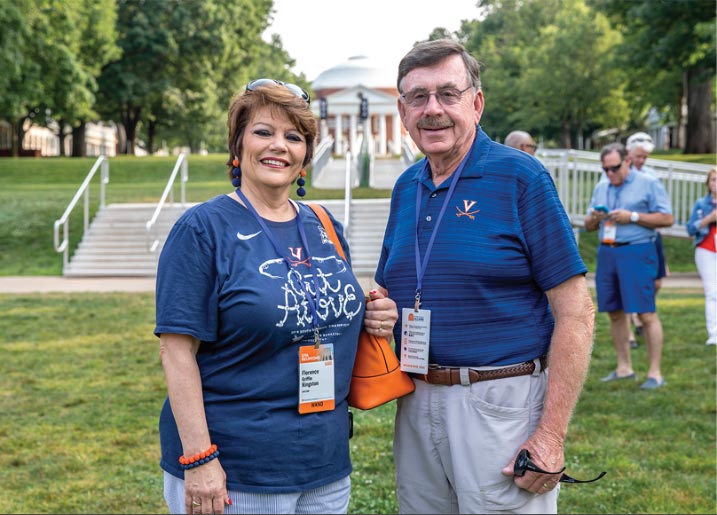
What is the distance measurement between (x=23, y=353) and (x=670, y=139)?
71214 millimetres

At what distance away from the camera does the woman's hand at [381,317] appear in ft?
9.42

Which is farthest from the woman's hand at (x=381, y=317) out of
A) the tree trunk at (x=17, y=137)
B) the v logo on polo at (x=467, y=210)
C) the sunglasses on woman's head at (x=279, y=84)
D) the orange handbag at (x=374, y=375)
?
the tree trunk at (x=17, y=137)

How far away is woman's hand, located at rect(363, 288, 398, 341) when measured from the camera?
9.42 ft

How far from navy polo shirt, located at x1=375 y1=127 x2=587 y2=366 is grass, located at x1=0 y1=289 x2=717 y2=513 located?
7.21 feet

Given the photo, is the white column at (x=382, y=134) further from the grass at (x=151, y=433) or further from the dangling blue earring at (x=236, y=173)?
the dangling blue earring at (x=236, y=173)

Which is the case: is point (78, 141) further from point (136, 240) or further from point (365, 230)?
point (365, 230)

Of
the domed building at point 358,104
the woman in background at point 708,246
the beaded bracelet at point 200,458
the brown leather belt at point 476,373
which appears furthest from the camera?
the domed building at point 358,104

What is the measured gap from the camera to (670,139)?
72375mm

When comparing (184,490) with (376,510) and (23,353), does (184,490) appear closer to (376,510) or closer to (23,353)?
(376,510)

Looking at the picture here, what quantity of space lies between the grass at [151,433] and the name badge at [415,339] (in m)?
2.06

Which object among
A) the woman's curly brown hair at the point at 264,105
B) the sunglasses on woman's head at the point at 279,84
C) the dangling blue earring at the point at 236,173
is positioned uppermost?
the sunglasses on woman's head at the point at 279,84

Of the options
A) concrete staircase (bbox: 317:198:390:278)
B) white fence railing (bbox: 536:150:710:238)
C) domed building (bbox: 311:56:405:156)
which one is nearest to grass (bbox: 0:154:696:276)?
white fence railing (bbox: 536:150:710:238)

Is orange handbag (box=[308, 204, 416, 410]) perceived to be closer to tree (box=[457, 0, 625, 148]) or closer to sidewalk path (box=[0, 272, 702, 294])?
sidewalk path (box=[0, 272, 702, 294])

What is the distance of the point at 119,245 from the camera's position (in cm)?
1750
